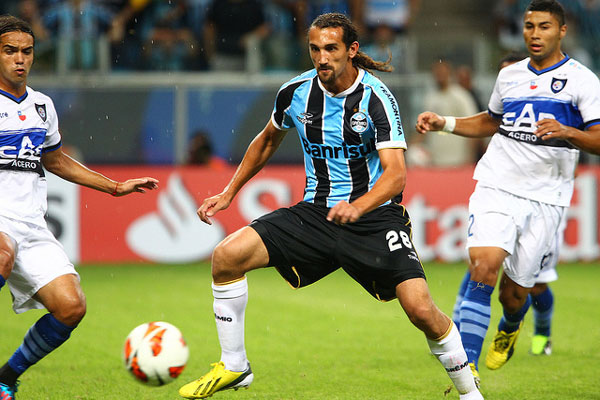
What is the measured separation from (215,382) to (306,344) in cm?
239

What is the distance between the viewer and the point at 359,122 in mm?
5191

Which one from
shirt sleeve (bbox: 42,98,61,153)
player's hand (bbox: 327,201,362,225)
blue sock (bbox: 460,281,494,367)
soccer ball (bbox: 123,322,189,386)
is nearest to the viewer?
player's hand (bbox: 327,201,362,225)

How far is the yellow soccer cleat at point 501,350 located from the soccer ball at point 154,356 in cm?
244

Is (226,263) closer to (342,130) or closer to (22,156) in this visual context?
(342,130)

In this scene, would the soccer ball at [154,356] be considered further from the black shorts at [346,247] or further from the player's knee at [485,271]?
the player's knee at [485,271]

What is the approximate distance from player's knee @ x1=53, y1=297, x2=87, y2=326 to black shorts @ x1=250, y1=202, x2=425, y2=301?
112 cm

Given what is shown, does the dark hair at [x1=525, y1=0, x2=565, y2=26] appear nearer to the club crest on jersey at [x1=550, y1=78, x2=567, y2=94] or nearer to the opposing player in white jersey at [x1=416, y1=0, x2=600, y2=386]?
the opposing player in white jersey at [x1=416, y1=0, x2=600, y2=386]

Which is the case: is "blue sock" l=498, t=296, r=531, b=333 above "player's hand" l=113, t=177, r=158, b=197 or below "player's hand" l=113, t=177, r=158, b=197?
below

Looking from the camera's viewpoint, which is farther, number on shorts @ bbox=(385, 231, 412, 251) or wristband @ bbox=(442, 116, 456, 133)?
wristband @ bbox=(442, 116, 456, 133)

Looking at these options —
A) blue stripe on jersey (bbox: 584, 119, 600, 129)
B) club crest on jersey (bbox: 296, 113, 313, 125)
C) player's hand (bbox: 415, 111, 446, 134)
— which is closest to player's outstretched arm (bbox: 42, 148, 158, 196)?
club crest on jersey (bbox: 296, 113, 313, 125)

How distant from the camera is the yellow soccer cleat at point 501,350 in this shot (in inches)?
249

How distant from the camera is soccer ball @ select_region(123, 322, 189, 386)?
16.0 feet

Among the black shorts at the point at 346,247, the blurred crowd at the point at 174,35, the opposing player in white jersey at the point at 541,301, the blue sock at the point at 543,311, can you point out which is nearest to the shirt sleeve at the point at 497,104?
the opposing player in white jersey at the point at 541,301

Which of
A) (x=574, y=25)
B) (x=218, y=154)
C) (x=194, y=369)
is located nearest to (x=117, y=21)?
(x=218, y=154)
